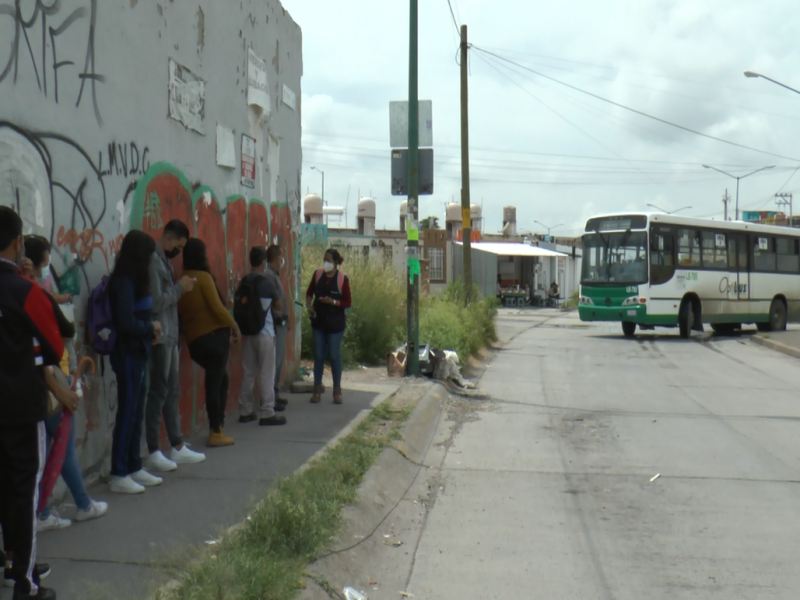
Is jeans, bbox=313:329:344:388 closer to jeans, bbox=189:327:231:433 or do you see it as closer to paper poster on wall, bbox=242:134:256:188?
paper poster on wall, bbox=242:134:256:188

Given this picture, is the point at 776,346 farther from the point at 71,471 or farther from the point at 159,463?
the point at 71,471

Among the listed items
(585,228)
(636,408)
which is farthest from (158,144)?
(585,228)

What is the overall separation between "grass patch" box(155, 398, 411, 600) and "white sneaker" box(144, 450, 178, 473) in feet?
3.39

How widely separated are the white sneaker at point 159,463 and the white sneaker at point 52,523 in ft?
4.48

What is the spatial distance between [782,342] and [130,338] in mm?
18690

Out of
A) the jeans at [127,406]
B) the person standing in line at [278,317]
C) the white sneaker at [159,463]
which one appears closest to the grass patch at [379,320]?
the person standing in line at [278,317]

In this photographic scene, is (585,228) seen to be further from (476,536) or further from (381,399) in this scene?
(476,536)

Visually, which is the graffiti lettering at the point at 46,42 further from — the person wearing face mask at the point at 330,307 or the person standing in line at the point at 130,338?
the person wearing face mask at the point at 330,307

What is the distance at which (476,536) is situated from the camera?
5.72 m

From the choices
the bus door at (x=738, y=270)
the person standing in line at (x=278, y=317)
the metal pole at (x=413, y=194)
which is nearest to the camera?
the person standing in line at (x=278, y=317)

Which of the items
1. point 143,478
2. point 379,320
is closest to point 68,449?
point 143,478

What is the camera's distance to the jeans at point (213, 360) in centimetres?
730

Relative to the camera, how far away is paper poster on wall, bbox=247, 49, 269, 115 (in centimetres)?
938

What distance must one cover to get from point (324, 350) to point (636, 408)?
4031mm
